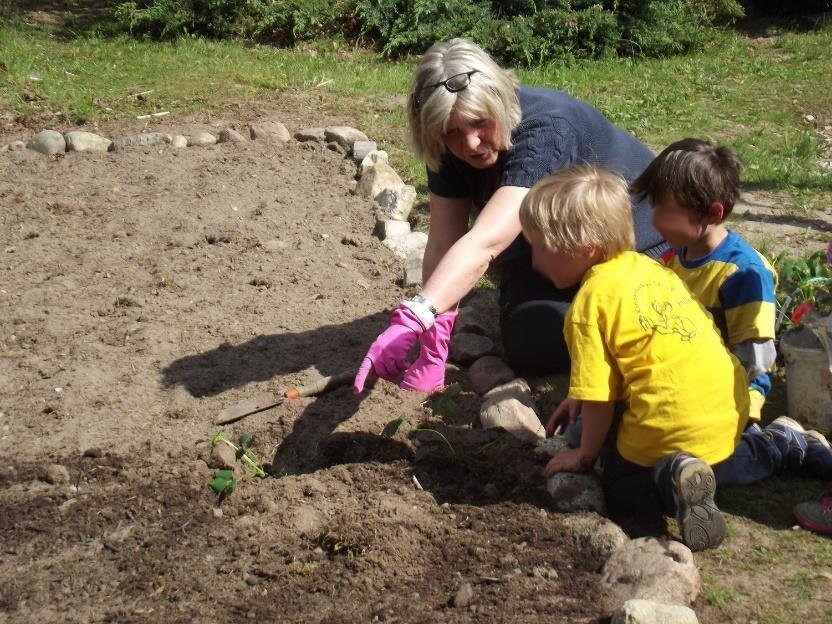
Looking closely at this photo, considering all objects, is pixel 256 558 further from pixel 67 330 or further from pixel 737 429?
pixel 67 330

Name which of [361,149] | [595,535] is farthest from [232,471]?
[361,149]

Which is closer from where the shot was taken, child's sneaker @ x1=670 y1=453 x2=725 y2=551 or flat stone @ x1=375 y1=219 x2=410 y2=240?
child's sneaker @ x1=670 y1=453 x2=725 y2=551

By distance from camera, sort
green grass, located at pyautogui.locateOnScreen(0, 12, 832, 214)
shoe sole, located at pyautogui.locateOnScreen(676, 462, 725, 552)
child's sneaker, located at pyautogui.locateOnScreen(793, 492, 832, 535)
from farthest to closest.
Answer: green grass, located at pyautogui.locateOnScreen(0, 12, 832, 214), child's sneaker, located at pyautogui.locateOnScreen(793, 492, 832, 535), shoe sole, located at pyautogui.locateOnScreen(676, 462, 725, 552)

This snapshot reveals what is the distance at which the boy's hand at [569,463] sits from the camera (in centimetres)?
299

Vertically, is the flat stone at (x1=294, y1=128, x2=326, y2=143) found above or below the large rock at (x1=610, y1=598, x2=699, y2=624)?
below

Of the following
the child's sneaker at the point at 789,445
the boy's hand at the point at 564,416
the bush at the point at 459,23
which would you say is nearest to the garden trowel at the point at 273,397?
the boy's hand at the point at 564,416

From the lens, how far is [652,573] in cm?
258

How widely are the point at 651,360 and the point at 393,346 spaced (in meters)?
0.84

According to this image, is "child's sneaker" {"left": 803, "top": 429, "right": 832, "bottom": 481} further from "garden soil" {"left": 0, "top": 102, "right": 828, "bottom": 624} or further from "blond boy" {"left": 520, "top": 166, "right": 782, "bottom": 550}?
"garden soil" {"left": 0, "top": 102, "right": 828, "bottom": 624}

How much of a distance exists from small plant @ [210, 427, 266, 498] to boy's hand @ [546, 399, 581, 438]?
1046 mm

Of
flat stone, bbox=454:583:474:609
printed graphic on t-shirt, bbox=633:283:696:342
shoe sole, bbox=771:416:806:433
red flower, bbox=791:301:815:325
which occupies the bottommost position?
flat stone, bbox=454:583:474:609

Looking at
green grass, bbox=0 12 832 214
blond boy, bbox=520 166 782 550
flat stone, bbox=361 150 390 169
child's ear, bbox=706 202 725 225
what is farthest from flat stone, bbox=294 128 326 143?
blond boy, bbox=520 166 782 550

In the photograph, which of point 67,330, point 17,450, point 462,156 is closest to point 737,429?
point 462,156

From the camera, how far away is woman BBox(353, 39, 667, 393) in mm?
3361
